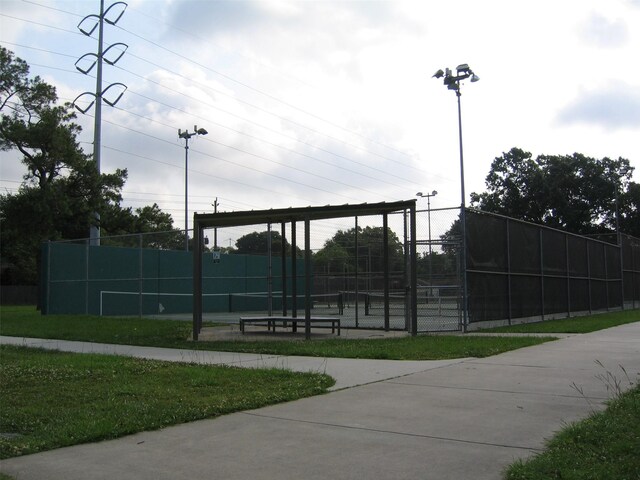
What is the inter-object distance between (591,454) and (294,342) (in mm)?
9087

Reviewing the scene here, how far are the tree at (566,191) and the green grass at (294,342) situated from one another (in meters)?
48.2

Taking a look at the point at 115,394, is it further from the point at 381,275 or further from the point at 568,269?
the point at 568,269

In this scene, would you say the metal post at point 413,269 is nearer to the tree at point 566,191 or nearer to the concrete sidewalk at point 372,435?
the concrete sidewalk at point 372,435

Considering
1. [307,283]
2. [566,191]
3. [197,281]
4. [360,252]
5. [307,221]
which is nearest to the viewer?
[307,283]

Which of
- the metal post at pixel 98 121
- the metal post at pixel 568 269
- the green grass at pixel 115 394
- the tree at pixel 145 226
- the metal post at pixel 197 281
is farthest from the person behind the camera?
the metal post at pixel 98 121

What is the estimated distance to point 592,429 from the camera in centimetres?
531

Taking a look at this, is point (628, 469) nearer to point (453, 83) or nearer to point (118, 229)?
point (453, 83)

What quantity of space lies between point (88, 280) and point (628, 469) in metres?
22.0

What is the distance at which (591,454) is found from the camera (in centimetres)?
461

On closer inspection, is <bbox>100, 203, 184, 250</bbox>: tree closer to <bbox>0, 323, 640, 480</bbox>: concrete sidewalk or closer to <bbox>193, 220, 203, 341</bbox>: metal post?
<bbox>193, 220, 203, 341</bbox>: metal post

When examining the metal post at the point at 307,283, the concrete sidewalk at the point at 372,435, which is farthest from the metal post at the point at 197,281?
the concrete sidewalk at the point at 372,435

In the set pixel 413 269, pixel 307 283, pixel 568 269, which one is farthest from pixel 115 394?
pixel 568 269

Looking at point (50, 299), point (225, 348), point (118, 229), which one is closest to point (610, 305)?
point (225, 348)

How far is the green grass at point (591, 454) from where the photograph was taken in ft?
13.8
